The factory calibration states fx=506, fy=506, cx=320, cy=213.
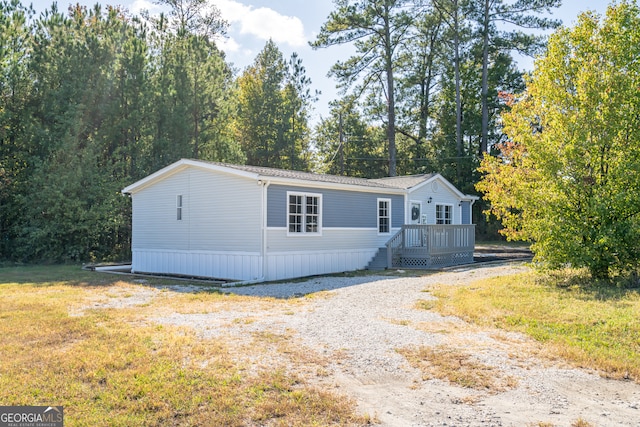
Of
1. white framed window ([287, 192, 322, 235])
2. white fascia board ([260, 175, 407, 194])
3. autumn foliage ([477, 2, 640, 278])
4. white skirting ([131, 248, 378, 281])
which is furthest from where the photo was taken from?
white framed window ([287, 192, 322, 235])

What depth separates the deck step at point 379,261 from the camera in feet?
53.4

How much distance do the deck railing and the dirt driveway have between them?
24.1 ft

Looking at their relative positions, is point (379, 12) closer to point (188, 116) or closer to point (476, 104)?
point (476, 104)

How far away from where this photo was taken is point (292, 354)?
18.3 feet

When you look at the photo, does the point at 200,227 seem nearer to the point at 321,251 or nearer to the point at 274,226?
the point at 274,226

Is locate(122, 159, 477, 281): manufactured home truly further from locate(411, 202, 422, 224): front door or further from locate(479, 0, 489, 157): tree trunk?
locate(479, 0, 489, 157): tree trunk

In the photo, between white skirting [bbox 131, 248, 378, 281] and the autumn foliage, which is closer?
the autumn foliage

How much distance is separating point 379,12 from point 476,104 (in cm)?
1096

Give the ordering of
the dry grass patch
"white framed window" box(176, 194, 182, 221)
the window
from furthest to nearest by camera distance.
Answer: the window
"white framed window" box(176, 194, 182, 221)
the dry grass patch

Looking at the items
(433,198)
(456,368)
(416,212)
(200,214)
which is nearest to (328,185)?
(200,214)

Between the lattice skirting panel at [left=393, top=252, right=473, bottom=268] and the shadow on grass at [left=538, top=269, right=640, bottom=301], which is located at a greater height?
the lattice skirting panel at [left=393, top=252, right=473, bottom=268]

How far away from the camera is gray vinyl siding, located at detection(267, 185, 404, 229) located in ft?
43.4

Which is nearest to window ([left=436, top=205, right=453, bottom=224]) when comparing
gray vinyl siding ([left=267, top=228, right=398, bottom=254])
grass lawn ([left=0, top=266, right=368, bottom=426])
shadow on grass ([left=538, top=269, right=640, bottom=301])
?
gray vinyl siding ([left=267, top=228, right=398, bottom=254])

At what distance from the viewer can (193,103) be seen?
23.8 metres
